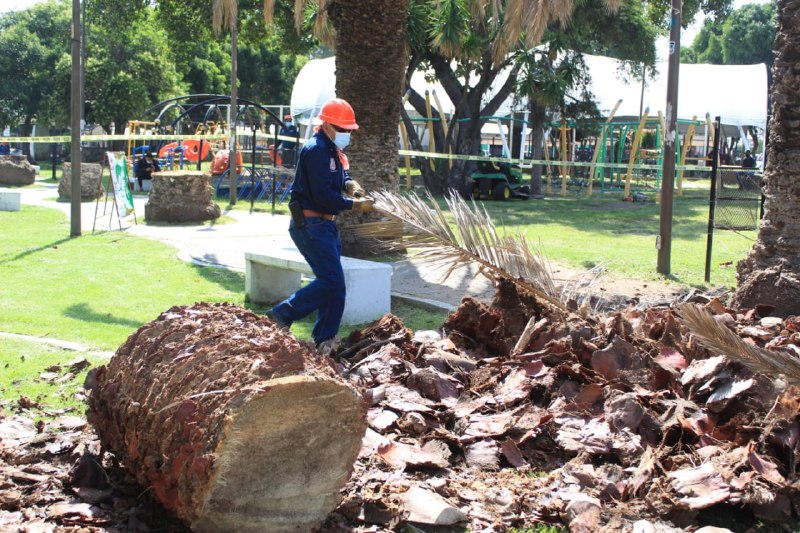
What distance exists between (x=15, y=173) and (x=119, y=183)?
12516 millimetres

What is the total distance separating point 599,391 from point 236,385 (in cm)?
238

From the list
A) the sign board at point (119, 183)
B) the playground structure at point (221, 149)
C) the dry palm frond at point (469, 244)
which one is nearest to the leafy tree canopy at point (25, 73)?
the playground structure at point (221, 149)

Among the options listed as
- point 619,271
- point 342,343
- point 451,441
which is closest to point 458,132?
point 619,271

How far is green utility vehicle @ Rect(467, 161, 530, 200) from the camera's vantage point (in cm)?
→ 2347

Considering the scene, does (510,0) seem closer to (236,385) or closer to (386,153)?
(386,153)

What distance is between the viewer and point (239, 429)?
345cm

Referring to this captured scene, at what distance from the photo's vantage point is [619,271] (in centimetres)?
1099

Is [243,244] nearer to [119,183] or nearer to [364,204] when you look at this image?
[119,183]

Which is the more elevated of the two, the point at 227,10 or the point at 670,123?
the point at 227,10

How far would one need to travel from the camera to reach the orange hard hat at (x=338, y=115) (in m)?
6.67

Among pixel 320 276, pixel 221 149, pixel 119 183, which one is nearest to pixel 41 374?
pixel 320 276

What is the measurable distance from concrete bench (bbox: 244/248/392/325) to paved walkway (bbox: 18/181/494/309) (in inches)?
12.0

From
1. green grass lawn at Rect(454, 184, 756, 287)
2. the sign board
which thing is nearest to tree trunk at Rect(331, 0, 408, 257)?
green grass lawn at Rect(454, 184, 756, 287)

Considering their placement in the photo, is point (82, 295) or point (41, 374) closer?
point (41, 374)
